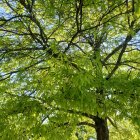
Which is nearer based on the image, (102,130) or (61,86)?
(61,86)

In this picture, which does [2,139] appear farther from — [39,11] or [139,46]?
[139,46]

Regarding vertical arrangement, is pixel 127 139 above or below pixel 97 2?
below

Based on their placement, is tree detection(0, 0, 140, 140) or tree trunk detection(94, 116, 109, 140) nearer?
tree detection(0, 0, 140, 140)

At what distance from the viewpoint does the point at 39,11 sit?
7402 mm

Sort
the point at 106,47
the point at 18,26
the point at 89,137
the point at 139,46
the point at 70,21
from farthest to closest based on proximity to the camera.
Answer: the point at 89,137, the point at 139,46, the point at 106,47, the point at 70,21, the point at 18,26

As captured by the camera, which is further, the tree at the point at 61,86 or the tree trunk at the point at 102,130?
the tree trunk at the point at 102,130

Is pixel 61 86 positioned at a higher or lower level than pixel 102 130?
lower

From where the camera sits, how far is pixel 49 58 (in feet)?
19.1

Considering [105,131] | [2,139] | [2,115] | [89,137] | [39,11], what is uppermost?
[39,11]

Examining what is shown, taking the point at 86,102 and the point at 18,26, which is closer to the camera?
the point at 86,102

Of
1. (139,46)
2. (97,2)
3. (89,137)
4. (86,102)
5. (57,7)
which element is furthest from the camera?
(89,137)

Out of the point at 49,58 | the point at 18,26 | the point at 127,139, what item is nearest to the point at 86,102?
the point at 49,58

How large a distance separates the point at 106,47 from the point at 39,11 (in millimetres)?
2365

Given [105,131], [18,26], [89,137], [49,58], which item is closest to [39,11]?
[18,26]
